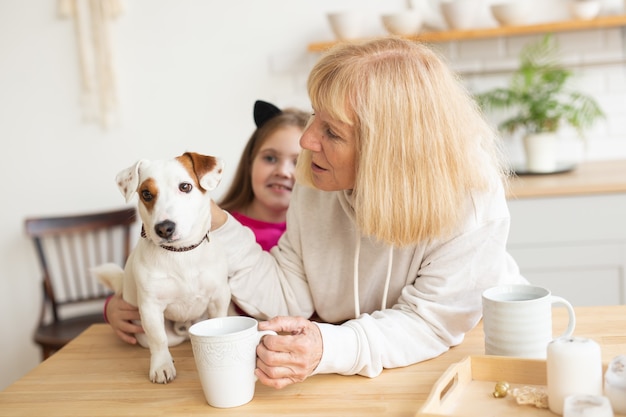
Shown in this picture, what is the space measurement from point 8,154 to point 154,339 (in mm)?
2478

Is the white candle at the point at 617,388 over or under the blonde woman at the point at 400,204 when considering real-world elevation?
under

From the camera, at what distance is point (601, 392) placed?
896mm

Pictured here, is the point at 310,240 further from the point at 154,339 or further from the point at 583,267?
the point at 583,267

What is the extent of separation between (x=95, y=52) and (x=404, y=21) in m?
1.39

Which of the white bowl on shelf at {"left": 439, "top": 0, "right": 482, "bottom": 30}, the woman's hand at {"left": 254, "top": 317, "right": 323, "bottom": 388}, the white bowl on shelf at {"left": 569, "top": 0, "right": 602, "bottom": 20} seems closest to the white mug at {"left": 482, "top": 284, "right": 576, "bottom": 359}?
the woman's hand at {"left": 254, "top": 317, "right": 323, "bottom": 388}

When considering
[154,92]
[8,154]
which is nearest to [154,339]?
[154,92]

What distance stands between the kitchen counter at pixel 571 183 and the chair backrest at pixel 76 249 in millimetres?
1616

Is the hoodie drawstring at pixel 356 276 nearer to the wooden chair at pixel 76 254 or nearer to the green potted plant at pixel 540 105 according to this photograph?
the green potted plant at pixel 540 105

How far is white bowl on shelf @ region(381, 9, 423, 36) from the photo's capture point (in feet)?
9.34

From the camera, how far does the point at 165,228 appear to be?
111 centimetres

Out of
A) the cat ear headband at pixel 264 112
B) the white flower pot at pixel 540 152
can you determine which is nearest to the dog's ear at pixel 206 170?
the cat ear headband at pixel 264 112

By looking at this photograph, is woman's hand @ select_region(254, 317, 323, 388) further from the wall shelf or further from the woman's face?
the wall shelf

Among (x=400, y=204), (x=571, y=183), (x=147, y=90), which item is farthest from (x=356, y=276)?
(x=147, y=90)

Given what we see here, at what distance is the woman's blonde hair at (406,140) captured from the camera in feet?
3.75
